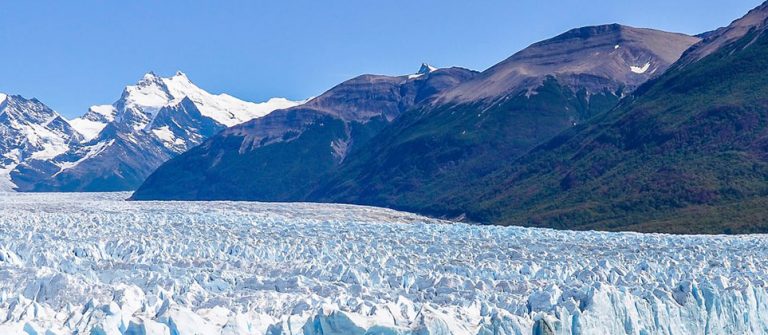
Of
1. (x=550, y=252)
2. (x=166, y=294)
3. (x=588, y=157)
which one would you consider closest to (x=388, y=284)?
(x=166, y=294)

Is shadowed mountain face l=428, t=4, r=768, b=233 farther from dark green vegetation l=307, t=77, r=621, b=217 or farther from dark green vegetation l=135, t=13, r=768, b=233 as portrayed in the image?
dark green vegetation l=307, t=77, r=621, b=217

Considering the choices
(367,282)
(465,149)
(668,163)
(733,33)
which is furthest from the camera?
(465,149)

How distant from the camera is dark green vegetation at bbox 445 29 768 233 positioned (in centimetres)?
11306

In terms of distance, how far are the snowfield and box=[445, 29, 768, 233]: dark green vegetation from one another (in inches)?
1342

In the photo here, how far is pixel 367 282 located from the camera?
49812 millimetres

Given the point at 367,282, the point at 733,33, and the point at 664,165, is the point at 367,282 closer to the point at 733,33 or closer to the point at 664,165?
the point at 664,165

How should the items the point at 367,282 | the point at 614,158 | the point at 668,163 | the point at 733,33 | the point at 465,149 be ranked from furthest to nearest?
the point at 465,149
the point at 733,33
the point at 614,158
the point at 668,163
the point at 367,282

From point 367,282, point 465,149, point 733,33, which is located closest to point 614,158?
point 733,33

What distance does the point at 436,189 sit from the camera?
170 metres

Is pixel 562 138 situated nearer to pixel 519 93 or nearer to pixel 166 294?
pixel 519 93

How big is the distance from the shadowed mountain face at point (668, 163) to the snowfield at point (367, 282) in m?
34.5

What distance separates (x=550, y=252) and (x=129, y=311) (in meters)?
37.0

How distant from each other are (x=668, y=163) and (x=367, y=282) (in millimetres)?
87842

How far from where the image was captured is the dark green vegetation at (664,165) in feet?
371
